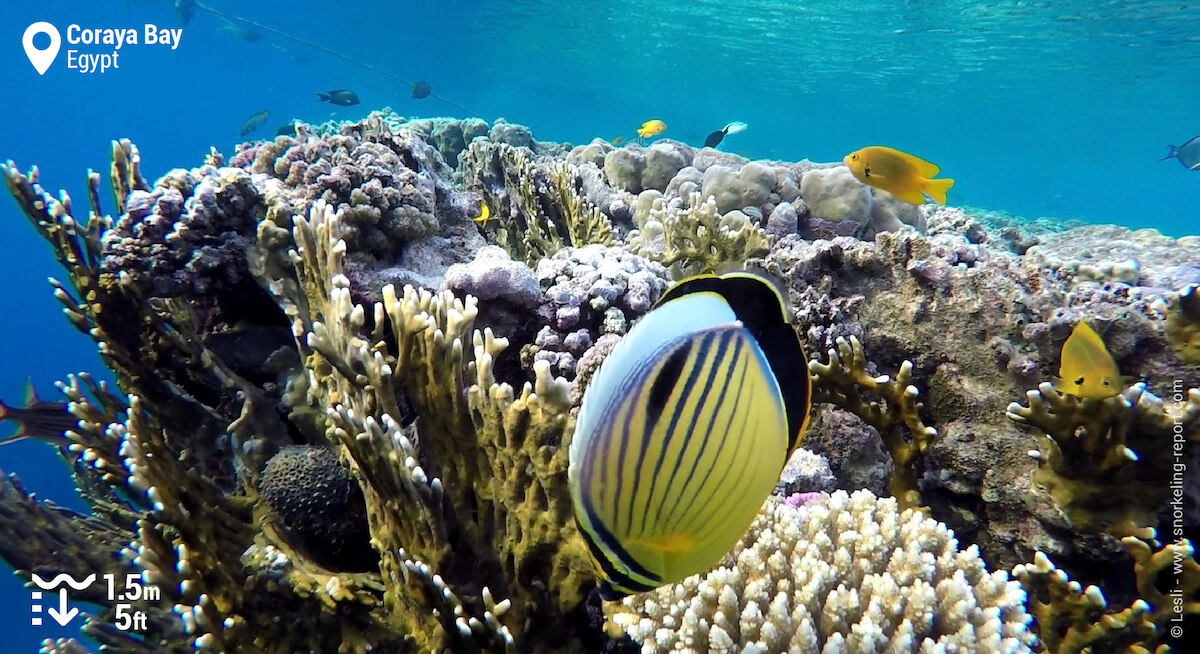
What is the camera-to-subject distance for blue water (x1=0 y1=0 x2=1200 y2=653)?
A: 31.8 metres

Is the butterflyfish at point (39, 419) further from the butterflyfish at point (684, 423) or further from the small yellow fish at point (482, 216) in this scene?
the butterflyfish at point (684, 423)

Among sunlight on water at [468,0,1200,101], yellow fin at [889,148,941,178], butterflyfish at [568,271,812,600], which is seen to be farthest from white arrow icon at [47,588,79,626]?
sunlight on water at [468,0,1200,101]

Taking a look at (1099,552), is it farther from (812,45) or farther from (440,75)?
(440,75)

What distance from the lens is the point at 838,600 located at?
192cm

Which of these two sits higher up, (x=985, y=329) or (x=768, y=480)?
(x=985, y=329)

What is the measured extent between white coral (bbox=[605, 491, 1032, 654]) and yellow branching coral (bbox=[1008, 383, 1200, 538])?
62 centimetres

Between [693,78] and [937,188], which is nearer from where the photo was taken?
[937,188]

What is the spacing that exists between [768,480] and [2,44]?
9746 cm

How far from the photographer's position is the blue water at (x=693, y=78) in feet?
104

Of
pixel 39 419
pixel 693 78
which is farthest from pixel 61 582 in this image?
pixel 693 78

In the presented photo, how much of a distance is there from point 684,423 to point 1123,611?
8.23ft

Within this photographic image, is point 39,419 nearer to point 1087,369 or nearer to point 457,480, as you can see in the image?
point 457,480

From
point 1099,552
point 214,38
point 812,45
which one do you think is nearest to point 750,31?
point 812,45

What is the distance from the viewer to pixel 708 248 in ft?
15.3
